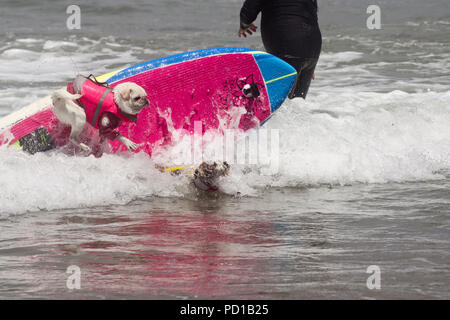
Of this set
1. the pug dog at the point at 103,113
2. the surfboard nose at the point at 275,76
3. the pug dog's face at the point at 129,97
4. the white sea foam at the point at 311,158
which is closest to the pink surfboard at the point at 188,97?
the surfboard nose at the point at 275,76

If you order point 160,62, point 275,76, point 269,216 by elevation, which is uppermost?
point 160,62

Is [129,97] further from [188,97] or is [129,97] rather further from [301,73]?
[301,73]

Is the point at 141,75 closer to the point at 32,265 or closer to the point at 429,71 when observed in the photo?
the point at 32,265

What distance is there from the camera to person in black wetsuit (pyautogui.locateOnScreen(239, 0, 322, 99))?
593cm

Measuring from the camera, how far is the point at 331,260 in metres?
3.46

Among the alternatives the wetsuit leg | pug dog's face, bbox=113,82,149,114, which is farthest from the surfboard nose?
pug dog's face, bbox=113,82,149,114

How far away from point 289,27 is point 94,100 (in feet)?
6.42

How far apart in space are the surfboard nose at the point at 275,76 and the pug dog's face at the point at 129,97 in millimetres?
1342

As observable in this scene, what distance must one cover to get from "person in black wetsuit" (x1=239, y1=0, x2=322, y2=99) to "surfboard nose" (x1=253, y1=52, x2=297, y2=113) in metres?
0.20

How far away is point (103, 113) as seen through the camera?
4738 mm

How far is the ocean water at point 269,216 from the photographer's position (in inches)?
124

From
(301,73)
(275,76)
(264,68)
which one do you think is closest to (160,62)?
(264,68)

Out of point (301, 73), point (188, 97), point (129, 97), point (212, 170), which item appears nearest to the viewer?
point (129, 97)
